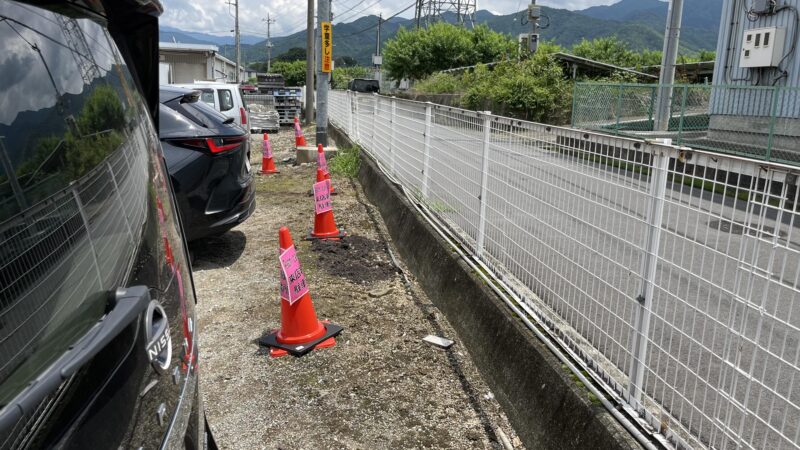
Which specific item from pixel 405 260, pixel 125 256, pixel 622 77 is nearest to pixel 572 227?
pixel 125 256

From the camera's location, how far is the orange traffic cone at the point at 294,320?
4152 mm

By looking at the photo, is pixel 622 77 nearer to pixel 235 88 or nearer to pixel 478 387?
pixel 235 88

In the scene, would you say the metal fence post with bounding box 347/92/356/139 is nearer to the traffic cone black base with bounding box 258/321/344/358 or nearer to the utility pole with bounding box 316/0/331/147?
the utility pole with bounding box 316/0/331/147

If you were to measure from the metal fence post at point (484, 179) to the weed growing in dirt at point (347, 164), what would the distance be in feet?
21.6

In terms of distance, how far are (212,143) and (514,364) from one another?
3.70 meters

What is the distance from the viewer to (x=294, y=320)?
14.1ft

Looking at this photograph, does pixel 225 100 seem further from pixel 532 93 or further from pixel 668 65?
Result: pixel 532 93

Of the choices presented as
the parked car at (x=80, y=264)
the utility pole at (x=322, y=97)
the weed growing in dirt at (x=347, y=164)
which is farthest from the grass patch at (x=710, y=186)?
the utility pole at (x=322, y=97)

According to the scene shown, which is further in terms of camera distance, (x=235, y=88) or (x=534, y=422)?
(x=235, y=88)

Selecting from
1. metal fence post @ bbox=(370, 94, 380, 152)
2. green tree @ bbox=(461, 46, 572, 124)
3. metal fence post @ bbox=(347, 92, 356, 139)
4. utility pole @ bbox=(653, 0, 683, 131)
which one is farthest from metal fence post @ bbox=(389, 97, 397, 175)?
green tree @ bbox=(461, 46, 572, 124)

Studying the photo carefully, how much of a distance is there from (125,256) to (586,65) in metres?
29.7

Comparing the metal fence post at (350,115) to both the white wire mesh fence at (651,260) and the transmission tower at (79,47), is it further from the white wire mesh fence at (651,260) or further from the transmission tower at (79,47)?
the transmission tower at (79,47)

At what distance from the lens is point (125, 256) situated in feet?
4.53

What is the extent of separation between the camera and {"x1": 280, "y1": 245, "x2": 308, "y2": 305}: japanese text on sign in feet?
13.4
